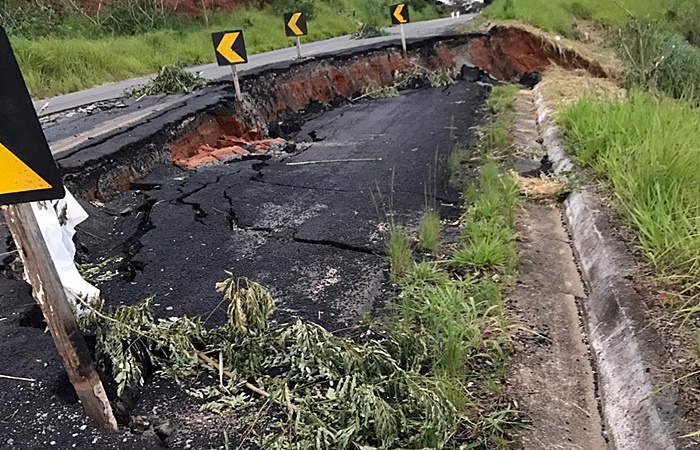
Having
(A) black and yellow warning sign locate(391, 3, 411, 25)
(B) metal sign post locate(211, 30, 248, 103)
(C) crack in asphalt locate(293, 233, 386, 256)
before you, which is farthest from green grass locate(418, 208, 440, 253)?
(A) black and yellow warning sign locate(391, 3, 411, 25)

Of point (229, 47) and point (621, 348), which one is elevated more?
point (229, 47)

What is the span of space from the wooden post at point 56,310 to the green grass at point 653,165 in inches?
101

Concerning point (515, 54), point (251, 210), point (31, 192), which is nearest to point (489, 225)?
Result: point (251, 210)

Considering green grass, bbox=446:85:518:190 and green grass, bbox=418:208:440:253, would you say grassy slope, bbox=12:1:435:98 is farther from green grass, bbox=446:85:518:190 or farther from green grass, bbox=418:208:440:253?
green grass, bbox=418:208:440:253

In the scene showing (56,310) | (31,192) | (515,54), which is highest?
(31,192)

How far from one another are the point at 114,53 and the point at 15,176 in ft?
39.7

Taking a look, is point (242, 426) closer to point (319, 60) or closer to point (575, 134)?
point (575, 134)

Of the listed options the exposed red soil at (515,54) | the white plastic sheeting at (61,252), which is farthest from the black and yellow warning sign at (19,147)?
the exposed red soil at (515,54)

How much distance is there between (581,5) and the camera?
20719mm

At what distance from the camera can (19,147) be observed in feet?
5.49

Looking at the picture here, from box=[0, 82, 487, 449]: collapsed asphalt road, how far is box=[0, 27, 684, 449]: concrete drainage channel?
0.04ft

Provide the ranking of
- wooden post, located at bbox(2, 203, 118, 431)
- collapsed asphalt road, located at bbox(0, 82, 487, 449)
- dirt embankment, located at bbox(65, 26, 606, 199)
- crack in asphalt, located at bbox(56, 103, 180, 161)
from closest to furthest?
wooden post, located at bbox(2, 203, 118, 431) < collapsed asphalt road, located at bbox(0, 82, 487, 449) < crack in asphalt, located at bbox(56, 103, 180, 161) < dirt embankment, located at bbox(65, 26, 606, 199)

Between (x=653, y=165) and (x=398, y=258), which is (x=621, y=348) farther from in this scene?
(x=653, y=165)

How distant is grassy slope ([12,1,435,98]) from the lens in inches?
413
